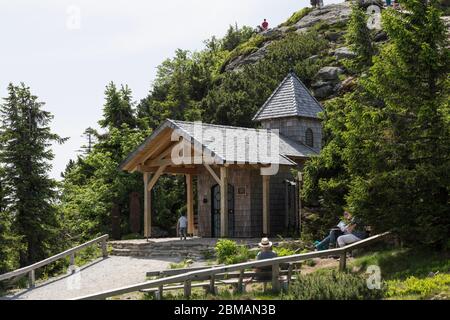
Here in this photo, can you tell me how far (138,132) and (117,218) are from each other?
617 cm

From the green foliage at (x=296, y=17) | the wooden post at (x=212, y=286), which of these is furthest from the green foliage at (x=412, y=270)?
the green foliage at (x=296, y=17)

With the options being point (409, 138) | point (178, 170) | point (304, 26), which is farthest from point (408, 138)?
point (304, 26)

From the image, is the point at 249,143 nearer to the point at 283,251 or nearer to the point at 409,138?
the point at 283,251

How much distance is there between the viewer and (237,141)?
24.5m

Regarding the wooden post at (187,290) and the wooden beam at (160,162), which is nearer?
the wooden post at (187,290)

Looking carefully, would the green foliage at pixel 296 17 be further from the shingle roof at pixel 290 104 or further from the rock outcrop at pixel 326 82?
the shingle roof at pixel 290 104

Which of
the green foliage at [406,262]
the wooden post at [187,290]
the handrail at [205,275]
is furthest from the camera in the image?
the green foliage at [406,262]

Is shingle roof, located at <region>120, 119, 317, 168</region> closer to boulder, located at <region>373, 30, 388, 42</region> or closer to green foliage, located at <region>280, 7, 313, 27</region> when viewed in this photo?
boulder, located at <region>373, 30, 388, 42</region>

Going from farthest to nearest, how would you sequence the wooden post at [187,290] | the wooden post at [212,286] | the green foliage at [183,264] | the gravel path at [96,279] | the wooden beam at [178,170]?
the wooden beam at [178,170]
the green foliage at [183,264]
the gravel path at [96,279]
the wooden post at [212,286]
the wooden post at [187,290]

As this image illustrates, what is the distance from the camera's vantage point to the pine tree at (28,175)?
955 inches

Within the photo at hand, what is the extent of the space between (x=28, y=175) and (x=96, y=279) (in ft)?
26.9

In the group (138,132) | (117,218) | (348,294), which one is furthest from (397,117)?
(138,132)

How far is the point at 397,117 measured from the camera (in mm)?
15344

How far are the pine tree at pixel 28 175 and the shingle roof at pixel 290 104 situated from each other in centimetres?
994
